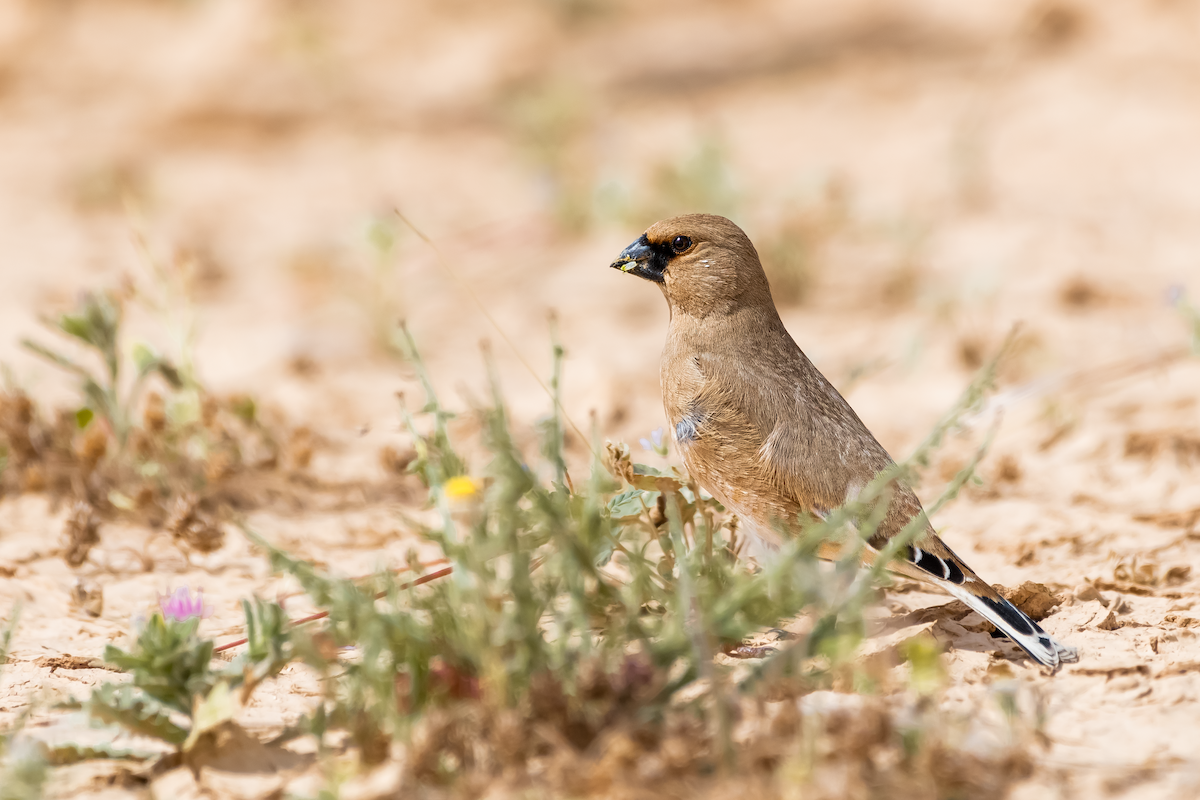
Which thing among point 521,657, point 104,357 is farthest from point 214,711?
point 104,357

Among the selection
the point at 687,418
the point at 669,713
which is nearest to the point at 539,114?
the point at 687,418

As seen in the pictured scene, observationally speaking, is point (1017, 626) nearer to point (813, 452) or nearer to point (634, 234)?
point (813, 452)

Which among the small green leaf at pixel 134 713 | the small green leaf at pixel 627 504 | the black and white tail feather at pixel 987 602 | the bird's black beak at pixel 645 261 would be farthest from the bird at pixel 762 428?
the small green leaf at pixel 134 713

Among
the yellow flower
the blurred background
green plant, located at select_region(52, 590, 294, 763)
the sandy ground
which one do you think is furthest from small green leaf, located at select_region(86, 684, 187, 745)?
the blurred background

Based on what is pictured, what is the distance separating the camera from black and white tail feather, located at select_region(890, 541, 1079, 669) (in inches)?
114

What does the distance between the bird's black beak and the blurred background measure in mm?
526

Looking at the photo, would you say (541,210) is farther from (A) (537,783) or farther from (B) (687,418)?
(A) (537,783)

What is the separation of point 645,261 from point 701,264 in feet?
0.66

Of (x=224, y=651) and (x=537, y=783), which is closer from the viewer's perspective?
(x=537, y=783)

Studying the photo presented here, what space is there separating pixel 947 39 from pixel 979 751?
9.45m

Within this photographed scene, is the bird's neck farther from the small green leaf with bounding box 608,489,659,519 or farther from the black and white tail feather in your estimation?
the black and white tail feather

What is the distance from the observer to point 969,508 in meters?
4.29

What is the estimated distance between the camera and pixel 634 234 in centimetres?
696

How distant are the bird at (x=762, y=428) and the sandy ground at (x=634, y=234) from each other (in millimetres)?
289
